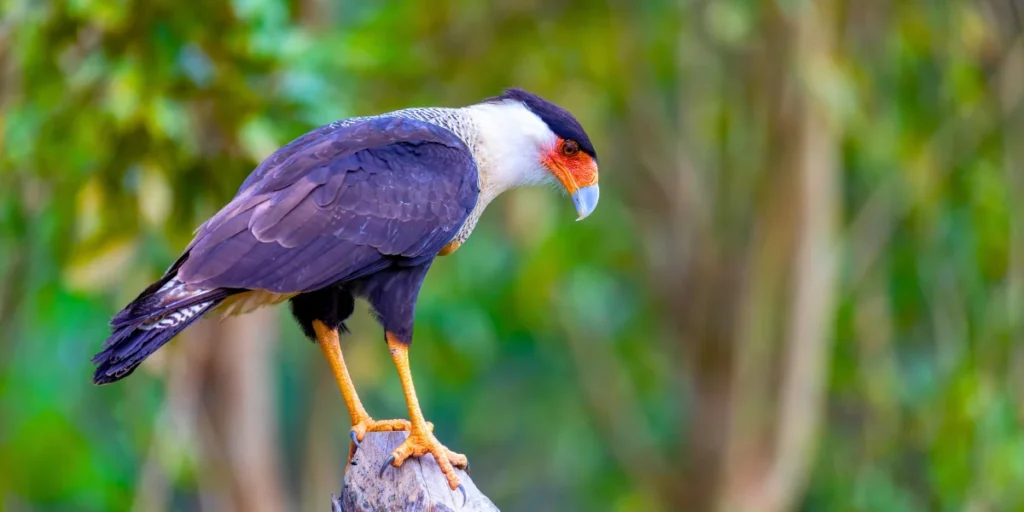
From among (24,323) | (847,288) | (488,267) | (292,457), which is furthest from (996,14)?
(292,457)

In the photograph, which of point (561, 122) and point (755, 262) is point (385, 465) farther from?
point (755, 262)

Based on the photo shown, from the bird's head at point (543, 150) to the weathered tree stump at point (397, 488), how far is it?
0.89m

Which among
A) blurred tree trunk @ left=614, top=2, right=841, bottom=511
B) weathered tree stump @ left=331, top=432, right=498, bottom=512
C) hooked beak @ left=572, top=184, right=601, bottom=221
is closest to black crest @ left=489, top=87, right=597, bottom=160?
hooked beak @ left=572, top=184, right=601, bottom=221

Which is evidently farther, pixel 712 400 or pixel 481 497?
pixel 712 400

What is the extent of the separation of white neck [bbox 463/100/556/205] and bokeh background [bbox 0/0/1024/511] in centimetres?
191

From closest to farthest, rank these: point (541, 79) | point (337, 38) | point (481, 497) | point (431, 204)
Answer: point (481, 497) → point (431, 204) → point (337, 38) → point (541, 79)

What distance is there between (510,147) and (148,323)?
1.25 m

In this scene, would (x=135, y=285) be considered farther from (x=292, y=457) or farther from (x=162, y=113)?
(x=292, y=457)

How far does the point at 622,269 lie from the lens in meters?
10.9

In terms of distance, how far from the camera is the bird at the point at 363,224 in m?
3.10

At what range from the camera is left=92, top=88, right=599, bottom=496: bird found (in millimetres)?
3104

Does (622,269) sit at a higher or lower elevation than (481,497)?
lower

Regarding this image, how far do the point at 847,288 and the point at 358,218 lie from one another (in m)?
6.95

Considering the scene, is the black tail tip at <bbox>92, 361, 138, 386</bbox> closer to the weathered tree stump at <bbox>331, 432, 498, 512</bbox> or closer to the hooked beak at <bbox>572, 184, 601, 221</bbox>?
the weathered tree stump at <bbox>331, 432, 498, 512</bbox>
